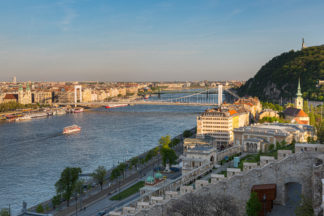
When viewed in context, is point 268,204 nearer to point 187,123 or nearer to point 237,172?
point 237,172

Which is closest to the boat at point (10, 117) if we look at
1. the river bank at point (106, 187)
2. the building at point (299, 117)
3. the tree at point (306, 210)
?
the river bank at point (106, 187)

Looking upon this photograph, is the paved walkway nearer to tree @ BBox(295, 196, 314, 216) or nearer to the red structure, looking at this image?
the red structure

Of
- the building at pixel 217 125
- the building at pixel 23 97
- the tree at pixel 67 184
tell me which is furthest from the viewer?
the building at pixel 23 97

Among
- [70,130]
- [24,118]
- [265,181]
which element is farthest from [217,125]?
[24,118]

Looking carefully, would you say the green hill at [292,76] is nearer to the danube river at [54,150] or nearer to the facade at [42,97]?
the danube river at [54,150]

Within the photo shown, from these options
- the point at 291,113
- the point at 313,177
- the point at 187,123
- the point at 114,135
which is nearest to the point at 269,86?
the point at 187,123
